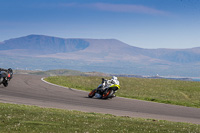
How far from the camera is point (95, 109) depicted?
755 inches

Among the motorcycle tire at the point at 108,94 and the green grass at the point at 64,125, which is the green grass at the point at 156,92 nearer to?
the motorcycle tire at the point at 108,94

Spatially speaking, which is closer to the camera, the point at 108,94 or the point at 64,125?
the point at 64,125

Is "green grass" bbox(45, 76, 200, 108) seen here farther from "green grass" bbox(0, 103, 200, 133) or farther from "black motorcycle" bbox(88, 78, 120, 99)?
"green grass" bbox(0, 103, 200, 133)

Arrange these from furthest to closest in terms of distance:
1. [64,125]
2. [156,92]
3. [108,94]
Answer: [156,92] → [108,94] → [64,125]

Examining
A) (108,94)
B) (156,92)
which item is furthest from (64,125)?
(156,92)

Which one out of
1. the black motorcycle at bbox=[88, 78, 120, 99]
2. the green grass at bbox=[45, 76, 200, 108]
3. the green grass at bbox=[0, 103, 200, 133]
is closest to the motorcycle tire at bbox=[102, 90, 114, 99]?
the black motorcycle at bbox=[88, 78, 120, 99]

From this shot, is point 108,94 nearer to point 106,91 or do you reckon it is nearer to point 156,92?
point 106,91

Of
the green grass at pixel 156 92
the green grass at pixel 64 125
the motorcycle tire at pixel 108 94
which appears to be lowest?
the green grass at pixel 64 125

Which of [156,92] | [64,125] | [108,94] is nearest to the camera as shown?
[64,125]

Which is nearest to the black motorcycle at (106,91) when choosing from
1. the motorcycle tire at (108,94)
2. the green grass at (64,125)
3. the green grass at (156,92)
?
the motorcycle tire at (108,94)

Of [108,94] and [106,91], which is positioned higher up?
[106,91]

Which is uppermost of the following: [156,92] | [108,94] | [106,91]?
[156,92]

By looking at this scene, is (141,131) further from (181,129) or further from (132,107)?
(132,107)

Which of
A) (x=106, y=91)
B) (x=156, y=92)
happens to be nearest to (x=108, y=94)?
(x=106, y=91)
